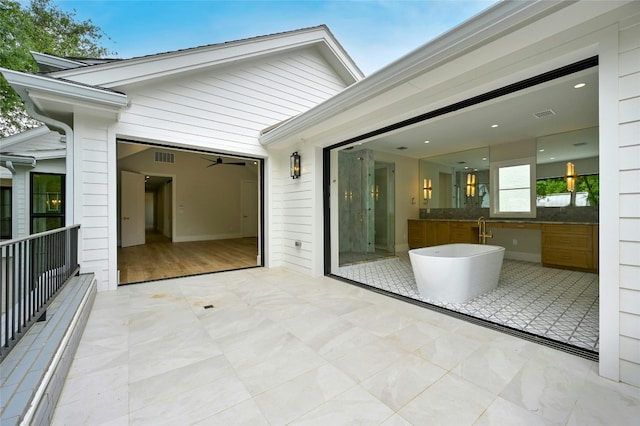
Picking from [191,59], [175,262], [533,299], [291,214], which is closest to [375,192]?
[291,214]

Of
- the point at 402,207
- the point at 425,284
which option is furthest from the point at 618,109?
the point at 402,207

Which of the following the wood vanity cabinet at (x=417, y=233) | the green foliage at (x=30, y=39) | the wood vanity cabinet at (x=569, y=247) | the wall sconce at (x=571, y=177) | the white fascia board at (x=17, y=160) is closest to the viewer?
the wood vanity cabinet at (x=569, y=247)

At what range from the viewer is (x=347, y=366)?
72.2 inches

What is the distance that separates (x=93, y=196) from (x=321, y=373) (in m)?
→ 3.74

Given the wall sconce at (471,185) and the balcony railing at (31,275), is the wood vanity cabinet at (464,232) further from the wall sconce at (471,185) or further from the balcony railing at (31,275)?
the balcony railing at (31,275)

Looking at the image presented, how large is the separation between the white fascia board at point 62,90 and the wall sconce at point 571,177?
759 centimetres

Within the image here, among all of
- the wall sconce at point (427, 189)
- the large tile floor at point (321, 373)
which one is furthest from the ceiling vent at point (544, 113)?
the large tile floor at point (321, 373)

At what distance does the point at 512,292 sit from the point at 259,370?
11.3 feet

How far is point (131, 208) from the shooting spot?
26.5 ft

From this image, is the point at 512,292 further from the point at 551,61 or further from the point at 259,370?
the point at 259,370

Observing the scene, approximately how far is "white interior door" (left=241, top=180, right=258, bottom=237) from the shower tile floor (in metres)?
6.40

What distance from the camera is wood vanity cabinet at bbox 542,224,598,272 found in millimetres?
4485

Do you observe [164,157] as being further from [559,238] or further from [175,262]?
[559,238]

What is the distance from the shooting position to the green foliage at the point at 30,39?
19.1 feet
